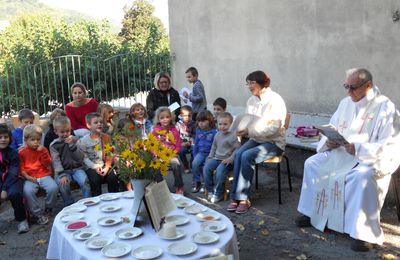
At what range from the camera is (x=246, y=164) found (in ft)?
17.2

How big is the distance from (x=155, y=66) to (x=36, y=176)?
20.3 ft

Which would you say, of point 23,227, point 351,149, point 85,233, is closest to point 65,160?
point 23,227

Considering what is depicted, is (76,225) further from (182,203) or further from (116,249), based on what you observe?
(182,203)

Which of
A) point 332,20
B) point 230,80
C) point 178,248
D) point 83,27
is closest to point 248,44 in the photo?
point 230,80

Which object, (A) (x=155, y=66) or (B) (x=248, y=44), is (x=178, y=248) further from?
(A) (x=155, y=66)

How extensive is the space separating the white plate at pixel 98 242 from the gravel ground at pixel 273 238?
5.00ft

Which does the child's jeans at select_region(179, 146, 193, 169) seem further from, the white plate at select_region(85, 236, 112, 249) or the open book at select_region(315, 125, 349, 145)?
the white plate at select_region(85, 236, 112, 249)

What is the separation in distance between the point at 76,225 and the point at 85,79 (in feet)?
23.9

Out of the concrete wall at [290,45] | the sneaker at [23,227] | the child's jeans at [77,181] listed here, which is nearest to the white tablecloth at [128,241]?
the sneaker at [23,227]

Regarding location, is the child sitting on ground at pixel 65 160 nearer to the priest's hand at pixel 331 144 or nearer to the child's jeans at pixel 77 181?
the child's jeans at pixel 77 181

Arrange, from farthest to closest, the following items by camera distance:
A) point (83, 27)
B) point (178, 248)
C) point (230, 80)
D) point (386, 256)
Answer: point (83, 27) → point (230, 80) → point (386, 256) → point (178, 248)

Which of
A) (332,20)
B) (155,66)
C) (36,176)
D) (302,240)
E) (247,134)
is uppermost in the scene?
(332,20)

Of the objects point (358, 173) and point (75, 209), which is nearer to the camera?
point (75, 209)

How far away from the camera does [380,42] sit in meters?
6.67
